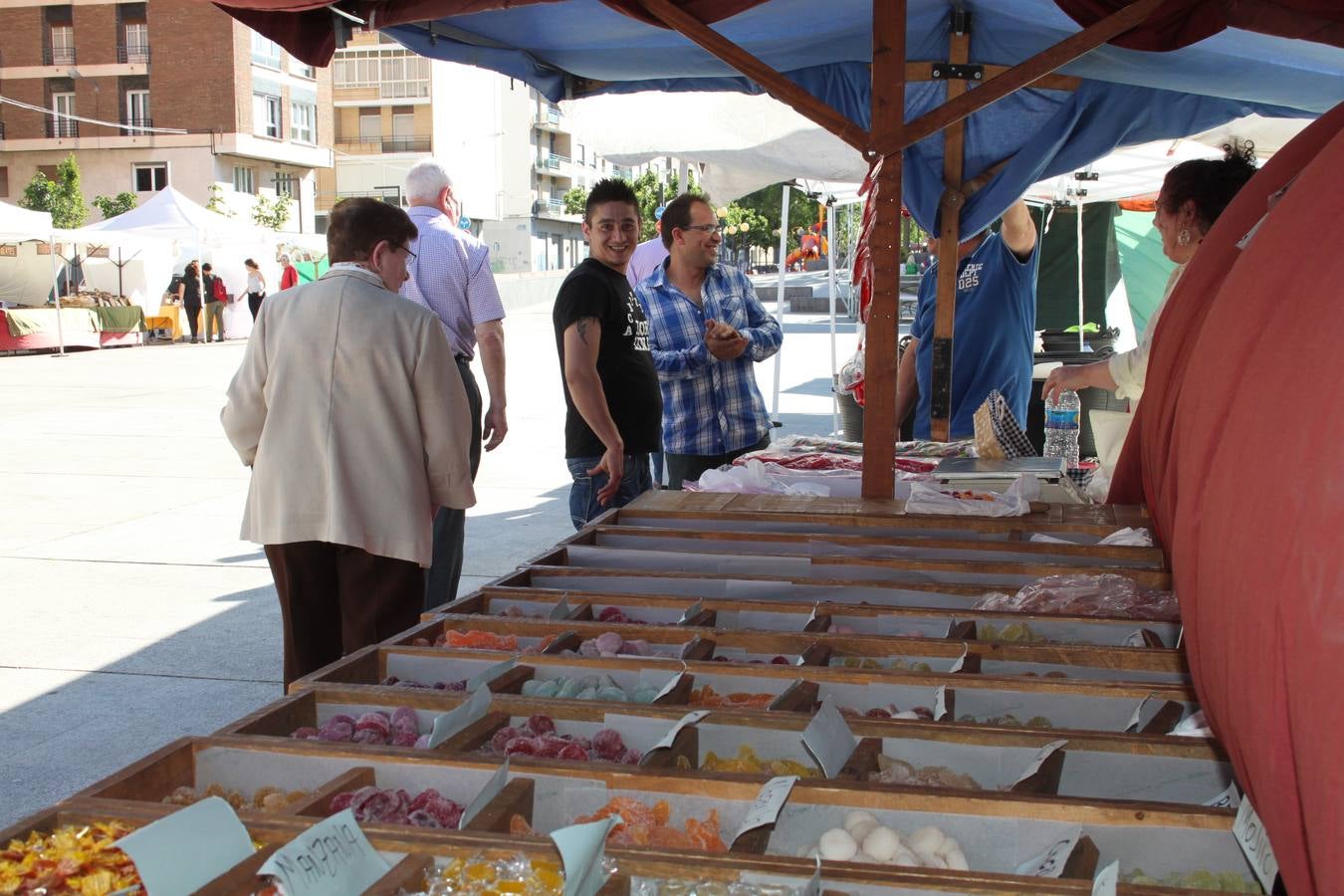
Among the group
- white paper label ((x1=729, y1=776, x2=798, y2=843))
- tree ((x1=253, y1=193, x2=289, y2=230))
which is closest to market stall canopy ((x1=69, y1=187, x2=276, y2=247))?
tree ((x1=253, y1=193, x2=289, y2=230))

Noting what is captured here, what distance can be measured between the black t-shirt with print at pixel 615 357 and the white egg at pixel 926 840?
3.19 metres

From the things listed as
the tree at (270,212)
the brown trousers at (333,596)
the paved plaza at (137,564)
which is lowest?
the paved plaza at (137,564)

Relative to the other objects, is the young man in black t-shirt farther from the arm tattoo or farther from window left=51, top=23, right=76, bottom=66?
window left=51, top=23, right=76, bottom=66

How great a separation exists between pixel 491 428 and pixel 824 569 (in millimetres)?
2509

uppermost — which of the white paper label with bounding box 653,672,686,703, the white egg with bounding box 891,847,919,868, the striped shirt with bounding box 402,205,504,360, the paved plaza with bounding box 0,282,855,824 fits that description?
the striped shirt with bounding box 402,205,504,360

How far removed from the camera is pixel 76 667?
486cm

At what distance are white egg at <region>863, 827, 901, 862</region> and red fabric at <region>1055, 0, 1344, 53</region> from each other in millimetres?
2541

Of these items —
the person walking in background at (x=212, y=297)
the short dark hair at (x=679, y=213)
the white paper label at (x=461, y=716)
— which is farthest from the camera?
the person walking in background at (x=212, y=297)

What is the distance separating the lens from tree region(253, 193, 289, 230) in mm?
41594

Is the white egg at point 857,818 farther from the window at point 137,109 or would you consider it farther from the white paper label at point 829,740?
the window at point 137,109

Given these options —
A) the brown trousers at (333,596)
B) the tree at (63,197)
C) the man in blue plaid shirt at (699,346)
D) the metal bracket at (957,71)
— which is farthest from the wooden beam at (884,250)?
the tree at (63,197)

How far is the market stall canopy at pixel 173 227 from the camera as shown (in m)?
25.2

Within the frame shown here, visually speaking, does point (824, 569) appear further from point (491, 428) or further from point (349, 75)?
point (349, 75)

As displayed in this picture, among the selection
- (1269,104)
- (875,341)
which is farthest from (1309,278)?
(1269,104)
